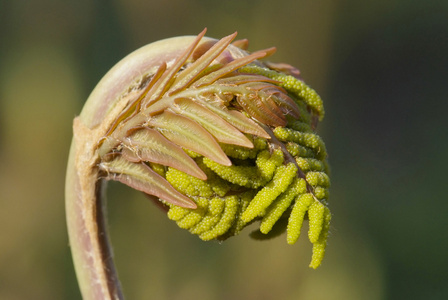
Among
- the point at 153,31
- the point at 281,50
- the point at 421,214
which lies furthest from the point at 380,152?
the point at 153,31

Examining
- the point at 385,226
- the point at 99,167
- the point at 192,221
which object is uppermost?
the point at 385,226

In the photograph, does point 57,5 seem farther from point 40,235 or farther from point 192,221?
point 192,221

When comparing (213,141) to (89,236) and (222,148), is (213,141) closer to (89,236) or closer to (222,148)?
(222,148)

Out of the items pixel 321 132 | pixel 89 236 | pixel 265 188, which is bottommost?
pixel 89 236

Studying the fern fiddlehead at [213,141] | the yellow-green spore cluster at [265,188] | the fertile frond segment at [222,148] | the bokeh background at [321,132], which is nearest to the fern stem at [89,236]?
the fern fiddlehead at [213,141]

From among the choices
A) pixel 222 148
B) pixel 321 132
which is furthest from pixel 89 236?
pixel 321 132

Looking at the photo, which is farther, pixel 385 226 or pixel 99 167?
pixel 385 226

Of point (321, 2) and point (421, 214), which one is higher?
point (321, 2)

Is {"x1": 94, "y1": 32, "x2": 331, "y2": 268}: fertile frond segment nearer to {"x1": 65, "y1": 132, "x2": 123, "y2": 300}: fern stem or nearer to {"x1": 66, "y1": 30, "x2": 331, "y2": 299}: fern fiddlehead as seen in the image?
{"x1": 66, "y1": 30, "x2": 331, "y2": 299}: fern fiddlehead
